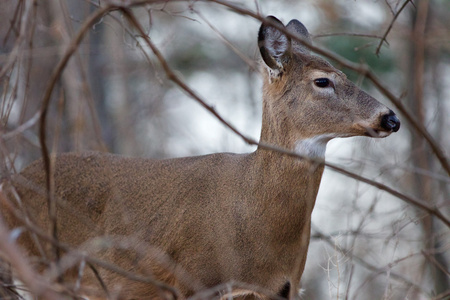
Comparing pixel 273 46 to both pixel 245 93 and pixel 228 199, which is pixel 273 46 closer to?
pixel 228 199

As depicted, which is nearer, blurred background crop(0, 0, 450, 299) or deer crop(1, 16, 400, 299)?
deer crop(1, 16, 400, 299)

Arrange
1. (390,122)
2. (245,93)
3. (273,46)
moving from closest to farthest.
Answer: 1. (390,122)
2. (273,46)
3. (245,93)

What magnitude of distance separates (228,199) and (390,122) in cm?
132

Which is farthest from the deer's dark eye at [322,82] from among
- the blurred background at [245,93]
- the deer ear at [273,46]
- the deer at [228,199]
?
the blurred background at [245,93]

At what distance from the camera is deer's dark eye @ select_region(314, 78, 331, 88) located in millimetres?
5480

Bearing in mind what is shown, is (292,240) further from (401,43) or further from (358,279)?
(401,43)

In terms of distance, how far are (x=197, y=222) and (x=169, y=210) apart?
0.40 meters

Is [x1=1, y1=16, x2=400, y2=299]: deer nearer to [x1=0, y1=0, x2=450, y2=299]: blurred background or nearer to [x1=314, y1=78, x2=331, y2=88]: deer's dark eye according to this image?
[x1=314, y1=78, x2=331, y2=88]: deer's dark eye

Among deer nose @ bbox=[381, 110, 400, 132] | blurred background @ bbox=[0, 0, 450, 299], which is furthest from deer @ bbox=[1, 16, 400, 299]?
blurred background @ bbox=[0, 0, 450, 299]

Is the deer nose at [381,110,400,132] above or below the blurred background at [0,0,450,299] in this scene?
below

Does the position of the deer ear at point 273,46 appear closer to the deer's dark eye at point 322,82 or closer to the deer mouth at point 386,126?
the deer's dark eye at point 322,82

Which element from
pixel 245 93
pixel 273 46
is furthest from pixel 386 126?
pixel 245 93

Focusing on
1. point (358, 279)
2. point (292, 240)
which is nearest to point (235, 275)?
point (292, 240)

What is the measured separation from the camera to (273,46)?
5578 millimetres
